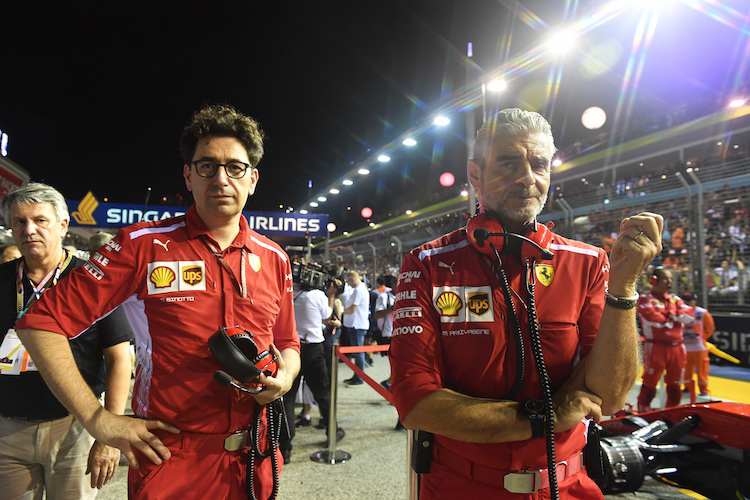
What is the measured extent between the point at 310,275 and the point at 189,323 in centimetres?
361

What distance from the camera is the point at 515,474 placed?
1332 mm

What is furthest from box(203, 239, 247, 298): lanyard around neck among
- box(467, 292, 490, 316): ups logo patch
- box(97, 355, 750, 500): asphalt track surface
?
box(97, 355, 750, 500): asphalt track surface

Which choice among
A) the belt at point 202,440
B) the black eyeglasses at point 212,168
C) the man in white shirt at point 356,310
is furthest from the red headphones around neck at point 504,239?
the man in white shirt at point 356,310

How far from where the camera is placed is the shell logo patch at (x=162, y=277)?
65.5 inches

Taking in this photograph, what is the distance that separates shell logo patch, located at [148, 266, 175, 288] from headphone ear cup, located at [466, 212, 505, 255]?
1.16m

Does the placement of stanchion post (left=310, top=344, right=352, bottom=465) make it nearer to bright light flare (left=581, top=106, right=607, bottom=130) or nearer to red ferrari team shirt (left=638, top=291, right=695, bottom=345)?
red ferrari team shirt (left=638, top=291, right=695, bottom=345)

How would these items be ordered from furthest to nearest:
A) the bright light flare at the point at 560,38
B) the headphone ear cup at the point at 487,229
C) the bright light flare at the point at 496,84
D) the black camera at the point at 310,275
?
1. the bright light flare at the point at 496,84
2. the bright light flare at the point at 560,38
3. the black camera at the point at 310,275
4. the headphone ear cup at the point at 487,229

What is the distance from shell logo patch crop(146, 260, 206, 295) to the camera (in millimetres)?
1662

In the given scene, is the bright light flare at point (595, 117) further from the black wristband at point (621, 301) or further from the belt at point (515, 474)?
the belt at point (515, 474)

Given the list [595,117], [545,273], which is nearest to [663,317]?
[545,273]

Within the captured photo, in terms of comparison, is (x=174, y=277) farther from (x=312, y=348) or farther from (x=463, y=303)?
(x=312, y=348)

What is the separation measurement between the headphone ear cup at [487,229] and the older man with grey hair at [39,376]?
178cm

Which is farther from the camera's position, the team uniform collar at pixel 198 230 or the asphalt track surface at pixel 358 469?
the asphalt track surface at pixel 358 469

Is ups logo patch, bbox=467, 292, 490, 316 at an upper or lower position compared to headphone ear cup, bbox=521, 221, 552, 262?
lower
